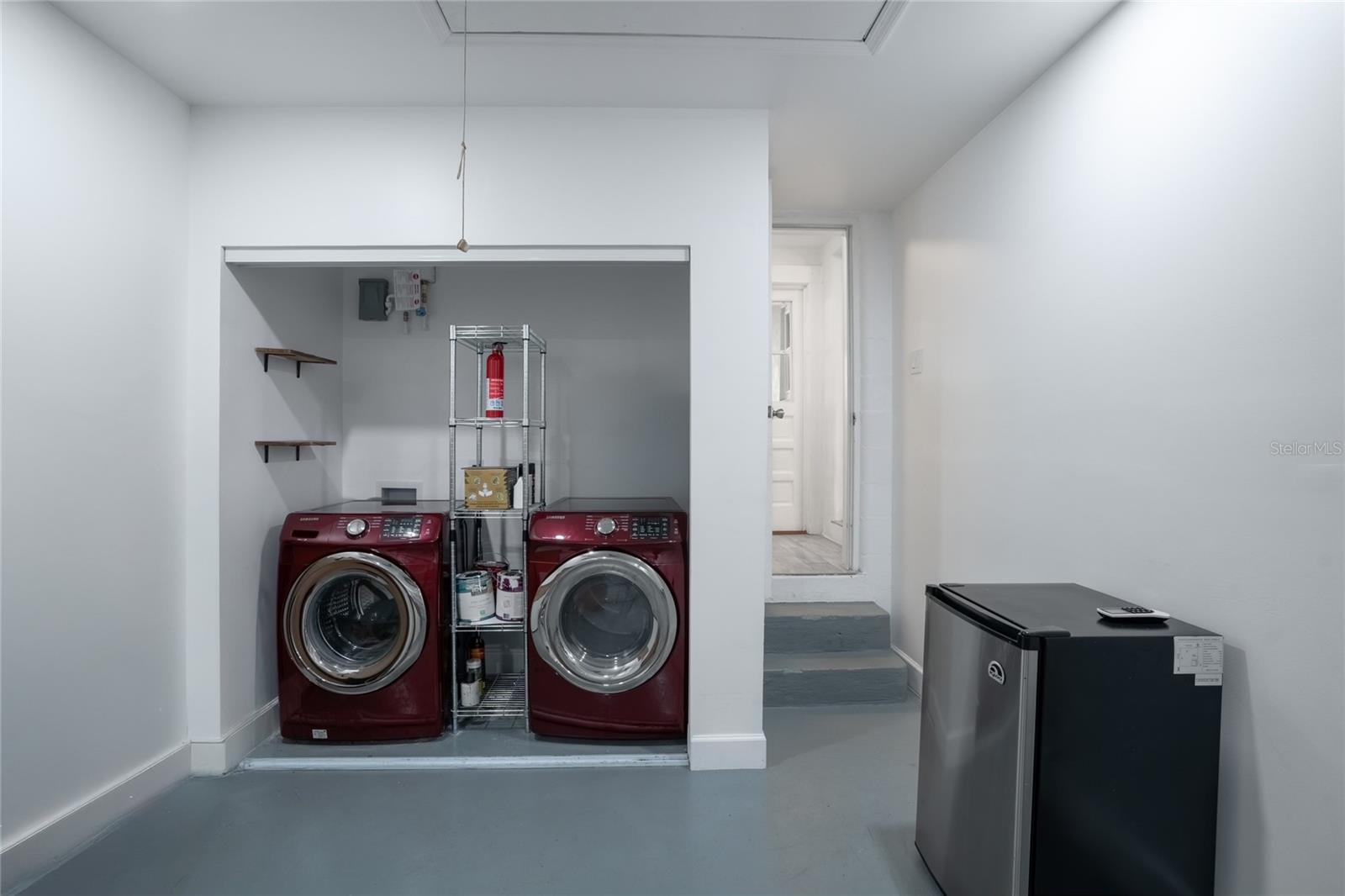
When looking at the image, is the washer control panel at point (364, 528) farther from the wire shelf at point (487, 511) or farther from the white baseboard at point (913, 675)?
the white baseboard at point (913, 675)

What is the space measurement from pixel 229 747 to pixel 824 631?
257 centimetres

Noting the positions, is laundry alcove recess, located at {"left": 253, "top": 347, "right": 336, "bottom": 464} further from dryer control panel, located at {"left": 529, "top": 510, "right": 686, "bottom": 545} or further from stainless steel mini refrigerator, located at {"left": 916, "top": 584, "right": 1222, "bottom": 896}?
stainless steel mini refrigerator, located at {"left": 916, "top": 584, "right": 1222, "bottom": 896}

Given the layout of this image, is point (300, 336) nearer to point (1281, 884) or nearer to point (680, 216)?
point (680, 216)

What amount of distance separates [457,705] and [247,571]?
100 centimetres

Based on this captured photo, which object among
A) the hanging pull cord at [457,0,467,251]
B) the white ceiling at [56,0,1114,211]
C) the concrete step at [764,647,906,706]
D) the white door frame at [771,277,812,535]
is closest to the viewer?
the white ceiling at [56,0,1114,211]

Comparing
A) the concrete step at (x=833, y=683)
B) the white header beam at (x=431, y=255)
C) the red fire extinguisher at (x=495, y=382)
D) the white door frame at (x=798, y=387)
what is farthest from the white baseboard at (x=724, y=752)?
the white door frame at (x=798, y=387)

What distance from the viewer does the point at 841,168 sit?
2840mm

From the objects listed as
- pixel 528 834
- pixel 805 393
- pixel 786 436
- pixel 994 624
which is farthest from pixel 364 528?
pixel 805 393

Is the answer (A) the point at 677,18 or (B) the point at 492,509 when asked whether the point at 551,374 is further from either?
(A) the point at 677,18

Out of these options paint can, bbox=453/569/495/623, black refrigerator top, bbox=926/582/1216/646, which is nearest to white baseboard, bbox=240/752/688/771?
paint can, bbox=453/569/495/623

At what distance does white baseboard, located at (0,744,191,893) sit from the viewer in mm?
1679

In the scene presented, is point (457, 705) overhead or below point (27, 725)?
below

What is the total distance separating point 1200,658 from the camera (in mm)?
1376

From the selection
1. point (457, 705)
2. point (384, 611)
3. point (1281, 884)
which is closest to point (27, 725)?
point (384, 611)
